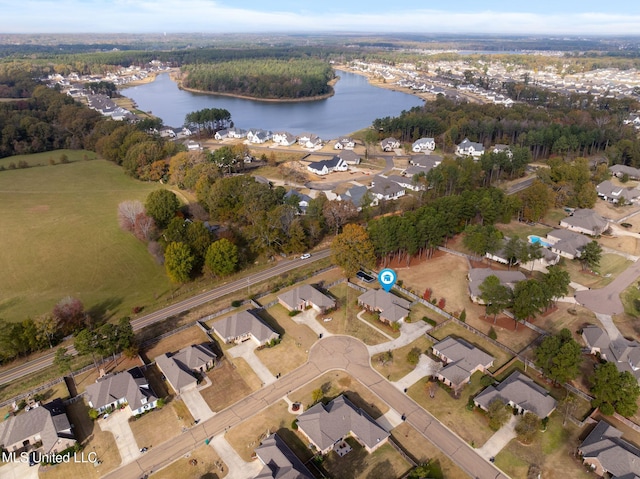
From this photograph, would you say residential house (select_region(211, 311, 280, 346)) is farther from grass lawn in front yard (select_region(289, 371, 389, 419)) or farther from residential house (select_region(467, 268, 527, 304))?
residential house (select_region(467, 268, 527, 304))

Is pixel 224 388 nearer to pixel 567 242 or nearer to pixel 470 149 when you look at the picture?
pixel 567 242

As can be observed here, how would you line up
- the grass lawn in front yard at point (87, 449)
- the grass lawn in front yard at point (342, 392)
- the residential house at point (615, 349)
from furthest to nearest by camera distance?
the residential house at point (615, 349), the grass lawn in front yard at point (342, 392), the grass lawn in front yard at point (87, 449)

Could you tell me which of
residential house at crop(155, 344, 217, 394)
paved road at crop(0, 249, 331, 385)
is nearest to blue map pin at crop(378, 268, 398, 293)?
paved road at crop(0, 249, 331, 385)

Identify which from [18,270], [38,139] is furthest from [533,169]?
[38,139]

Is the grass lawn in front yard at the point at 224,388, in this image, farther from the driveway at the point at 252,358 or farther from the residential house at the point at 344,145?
the residential house at the point at 344,145

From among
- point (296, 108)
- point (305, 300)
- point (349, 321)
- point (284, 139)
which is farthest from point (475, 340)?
point (296, 108)

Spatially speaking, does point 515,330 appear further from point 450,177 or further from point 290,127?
point 290,127

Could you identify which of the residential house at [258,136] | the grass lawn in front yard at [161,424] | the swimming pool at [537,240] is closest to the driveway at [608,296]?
the swimming pool at [537,240]
